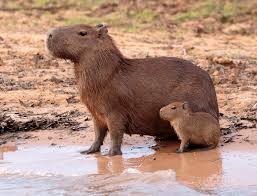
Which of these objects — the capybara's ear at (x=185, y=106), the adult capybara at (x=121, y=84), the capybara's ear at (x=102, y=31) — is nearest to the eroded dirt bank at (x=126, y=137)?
the adult capybara at (x=121, y=84)

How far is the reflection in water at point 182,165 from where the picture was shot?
23.1 ft

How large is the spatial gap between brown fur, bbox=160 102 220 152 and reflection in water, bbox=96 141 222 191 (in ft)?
0.42

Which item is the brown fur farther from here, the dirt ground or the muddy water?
the dirt ground

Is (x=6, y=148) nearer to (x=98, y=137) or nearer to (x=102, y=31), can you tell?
(x=98, y=137)

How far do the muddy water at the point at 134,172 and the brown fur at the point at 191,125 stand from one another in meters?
0.14

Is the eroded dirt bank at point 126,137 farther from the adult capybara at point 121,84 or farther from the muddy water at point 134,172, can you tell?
the adult capybara at point 121,84

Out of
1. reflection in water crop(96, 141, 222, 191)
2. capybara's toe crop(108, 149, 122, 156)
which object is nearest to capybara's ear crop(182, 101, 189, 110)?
reflection in water crop(96, 141, 222, 191)

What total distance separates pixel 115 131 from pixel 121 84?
0.46m

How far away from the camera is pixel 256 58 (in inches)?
487

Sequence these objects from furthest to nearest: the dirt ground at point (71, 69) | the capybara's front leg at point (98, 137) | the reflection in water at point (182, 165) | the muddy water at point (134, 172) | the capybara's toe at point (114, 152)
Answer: the dirt ground at point (71, 69) < the capybara's front leg at point (98, 137) < the capybara's toe at point (114, 152) < the reflection in water at point (182, 165) < the muddy water at point (134, 172)

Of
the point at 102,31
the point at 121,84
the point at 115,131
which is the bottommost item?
the point at 115,131

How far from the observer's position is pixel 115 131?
7891 millimetres

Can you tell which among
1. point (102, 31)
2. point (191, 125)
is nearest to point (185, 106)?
point (191, 125)

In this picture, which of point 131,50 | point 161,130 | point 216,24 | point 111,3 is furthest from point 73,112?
point 111,3
